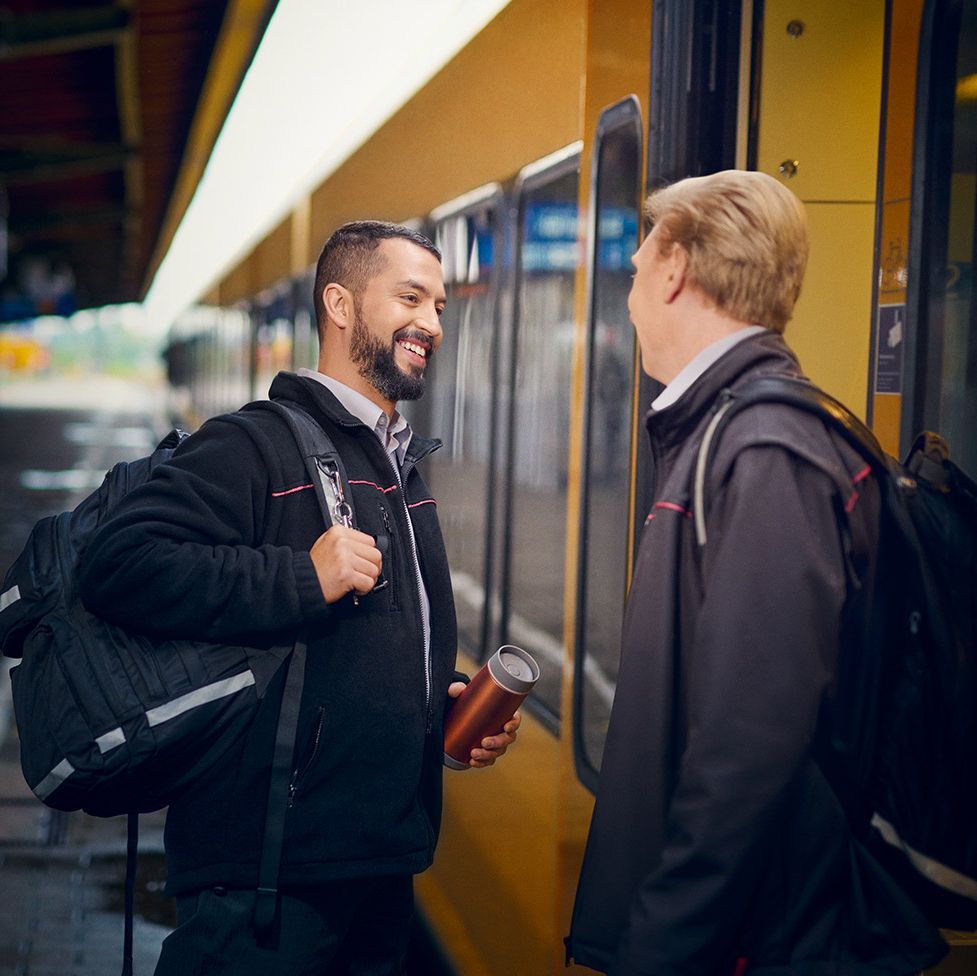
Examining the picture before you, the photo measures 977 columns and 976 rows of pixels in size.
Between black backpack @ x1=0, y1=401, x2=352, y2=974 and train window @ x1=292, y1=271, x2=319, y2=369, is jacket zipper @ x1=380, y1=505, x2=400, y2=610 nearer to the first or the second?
black backpack @ x1=0, y1=401, x2=352, y2=974

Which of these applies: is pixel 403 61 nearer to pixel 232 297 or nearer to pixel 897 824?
pixel 897 824


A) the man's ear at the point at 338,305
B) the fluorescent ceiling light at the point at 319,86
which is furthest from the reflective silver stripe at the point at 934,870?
the fluorescent ceiling light at the point at 319,86

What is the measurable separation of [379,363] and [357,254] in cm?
17

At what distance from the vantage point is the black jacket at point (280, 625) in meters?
1.98

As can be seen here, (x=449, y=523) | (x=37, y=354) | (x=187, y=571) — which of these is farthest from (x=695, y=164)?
(x=37, y=354)

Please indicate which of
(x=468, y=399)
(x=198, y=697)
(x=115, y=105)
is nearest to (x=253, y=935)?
(x=198, y=697)

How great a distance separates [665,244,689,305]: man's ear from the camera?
172 cm

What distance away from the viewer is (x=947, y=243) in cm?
211

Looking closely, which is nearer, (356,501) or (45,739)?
(45,739)

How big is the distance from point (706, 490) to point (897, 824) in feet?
1.38

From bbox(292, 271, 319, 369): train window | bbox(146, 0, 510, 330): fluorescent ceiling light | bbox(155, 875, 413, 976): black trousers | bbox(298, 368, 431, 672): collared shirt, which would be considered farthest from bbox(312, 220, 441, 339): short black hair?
bbox(292, 271, 319, 369): train window

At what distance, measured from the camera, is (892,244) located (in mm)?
2234

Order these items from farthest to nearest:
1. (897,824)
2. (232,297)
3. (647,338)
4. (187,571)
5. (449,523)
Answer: (232,297) < (449,523) < (187,571) < (647,338) < (897,824)

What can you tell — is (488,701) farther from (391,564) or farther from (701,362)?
(701,362)
